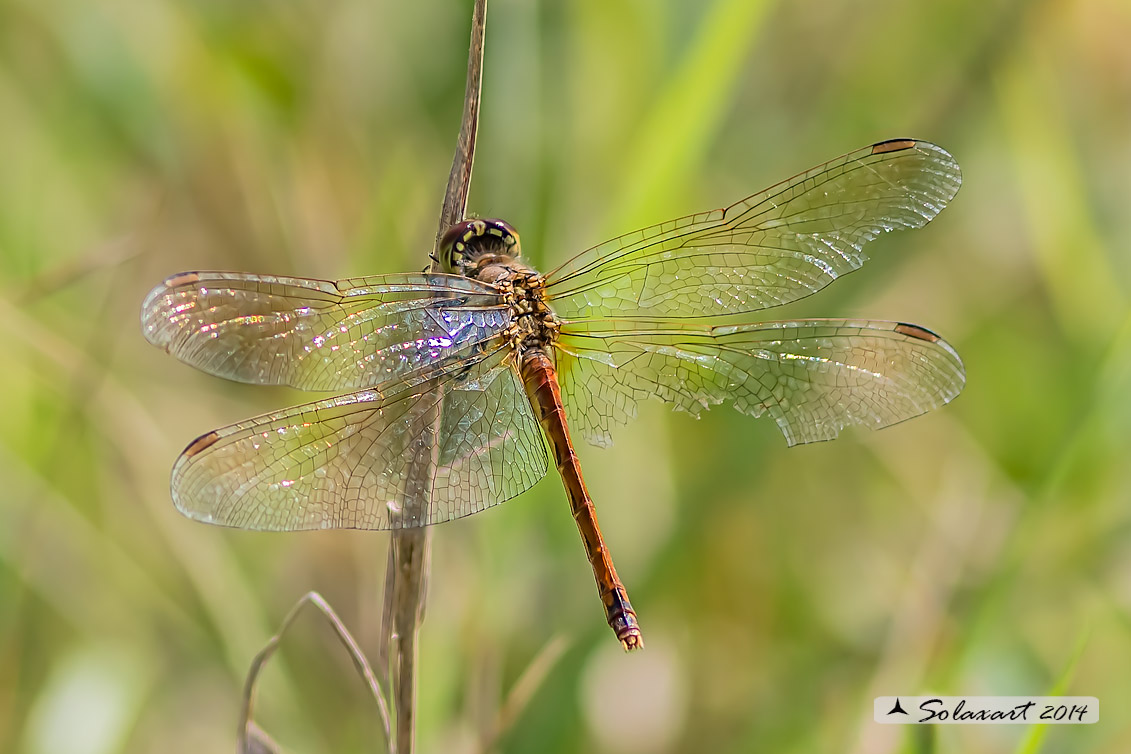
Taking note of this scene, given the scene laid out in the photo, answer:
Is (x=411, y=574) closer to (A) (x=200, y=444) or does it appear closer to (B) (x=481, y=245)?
(A) (x=200, y=444)

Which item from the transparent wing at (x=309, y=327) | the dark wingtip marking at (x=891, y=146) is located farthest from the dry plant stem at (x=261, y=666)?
the dark wingtip marking at (x=891, y=146)

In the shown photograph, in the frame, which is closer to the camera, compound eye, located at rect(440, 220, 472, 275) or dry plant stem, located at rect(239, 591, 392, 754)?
dry plant stem, located at rect(239, 591, 392, 754)

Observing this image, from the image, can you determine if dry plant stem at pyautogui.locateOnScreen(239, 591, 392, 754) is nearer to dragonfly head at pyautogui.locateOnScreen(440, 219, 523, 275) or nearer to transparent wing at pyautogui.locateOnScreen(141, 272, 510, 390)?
transparent wing at pyautogui.locateOnScreen(141, 272, 510, 390)

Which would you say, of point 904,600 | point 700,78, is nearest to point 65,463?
point 700,78

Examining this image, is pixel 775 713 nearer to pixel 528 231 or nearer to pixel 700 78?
pixel 528 231

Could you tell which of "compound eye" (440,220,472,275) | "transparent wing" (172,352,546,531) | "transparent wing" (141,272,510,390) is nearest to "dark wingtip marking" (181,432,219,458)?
"transparent wing" (172,352,546,531)
